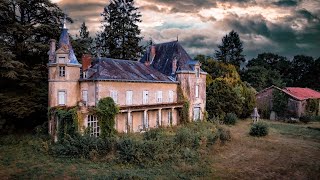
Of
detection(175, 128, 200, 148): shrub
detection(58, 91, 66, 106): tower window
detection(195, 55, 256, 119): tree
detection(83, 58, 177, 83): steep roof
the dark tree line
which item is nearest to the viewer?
detection(175, 128, 200, 148): shrub

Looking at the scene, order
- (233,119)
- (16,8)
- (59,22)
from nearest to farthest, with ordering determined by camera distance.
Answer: (16,8)
(59,22)
(233,119)

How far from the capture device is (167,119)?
3488cm

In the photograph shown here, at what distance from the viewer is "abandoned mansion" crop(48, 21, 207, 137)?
27672mm

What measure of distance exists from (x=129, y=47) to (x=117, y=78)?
20.6m

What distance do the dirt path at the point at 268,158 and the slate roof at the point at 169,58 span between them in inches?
453

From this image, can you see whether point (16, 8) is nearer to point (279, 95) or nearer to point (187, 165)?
point (187, 165)

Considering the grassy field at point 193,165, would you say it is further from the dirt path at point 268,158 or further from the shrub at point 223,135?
the shrub at point 223,135

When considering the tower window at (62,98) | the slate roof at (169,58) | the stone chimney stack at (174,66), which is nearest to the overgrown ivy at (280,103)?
the slate roof at (169,58)

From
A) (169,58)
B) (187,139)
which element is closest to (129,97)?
(187,139)

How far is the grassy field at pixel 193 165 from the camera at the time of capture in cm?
1784

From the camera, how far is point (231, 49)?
7512 cm

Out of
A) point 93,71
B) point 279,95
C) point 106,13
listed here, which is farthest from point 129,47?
point 279,95

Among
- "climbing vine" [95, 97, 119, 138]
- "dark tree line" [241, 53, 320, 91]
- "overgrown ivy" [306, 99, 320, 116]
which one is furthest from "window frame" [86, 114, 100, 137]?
"dark tree line" [241, 53, 320, 91]

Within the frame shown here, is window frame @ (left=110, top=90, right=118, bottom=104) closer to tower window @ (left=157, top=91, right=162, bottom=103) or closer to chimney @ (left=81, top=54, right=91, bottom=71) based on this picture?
chimney @ (left=81, top=54, right=91, bottom=71)
